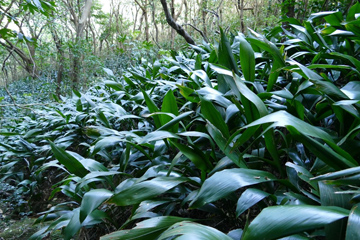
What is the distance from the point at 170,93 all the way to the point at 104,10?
39.7 ft

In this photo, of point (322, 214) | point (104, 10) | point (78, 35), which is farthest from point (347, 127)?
point (104, 10)

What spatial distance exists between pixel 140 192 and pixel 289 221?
415 mm

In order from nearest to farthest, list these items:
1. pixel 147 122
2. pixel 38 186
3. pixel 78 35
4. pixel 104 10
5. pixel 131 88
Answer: pixel 147 122, pixel 38 186, pixel 131 88, pixel 78 35, pixel 104 10

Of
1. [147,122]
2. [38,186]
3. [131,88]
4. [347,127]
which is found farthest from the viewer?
[131,88]

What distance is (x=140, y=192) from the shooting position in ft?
2.37

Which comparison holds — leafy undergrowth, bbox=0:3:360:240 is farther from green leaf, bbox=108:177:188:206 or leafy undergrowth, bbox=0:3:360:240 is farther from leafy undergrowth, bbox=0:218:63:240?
leafy undergrowth, bbox=0:218:63:240

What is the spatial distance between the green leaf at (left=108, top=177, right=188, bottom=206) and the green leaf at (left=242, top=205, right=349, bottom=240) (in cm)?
34

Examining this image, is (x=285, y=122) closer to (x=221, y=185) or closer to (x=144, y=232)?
(x=221, y=185)

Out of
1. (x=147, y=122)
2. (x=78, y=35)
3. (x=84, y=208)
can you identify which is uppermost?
(x=78, y=35)

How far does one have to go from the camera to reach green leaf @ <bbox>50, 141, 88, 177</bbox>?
37.9 inches

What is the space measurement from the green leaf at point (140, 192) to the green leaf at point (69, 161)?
378 mm

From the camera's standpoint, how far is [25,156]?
2.09 m

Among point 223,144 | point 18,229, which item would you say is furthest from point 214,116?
point 18,229

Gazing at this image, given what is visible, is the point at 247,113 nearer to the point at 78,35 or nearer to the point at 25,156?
the point at 25,156
